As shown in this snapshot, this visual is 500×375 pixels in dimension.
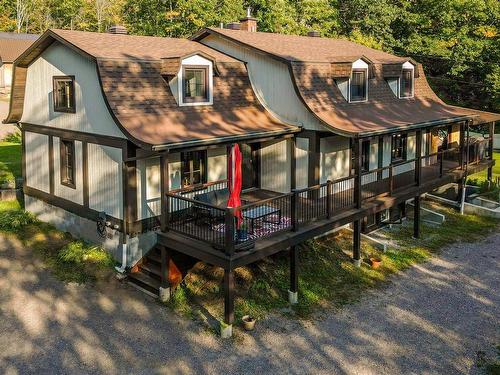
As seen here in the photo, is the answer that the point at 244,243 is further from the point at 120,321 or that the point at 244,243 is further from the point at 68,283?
the point at 68,283

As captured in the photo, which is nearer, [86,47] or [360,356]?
[360,356]

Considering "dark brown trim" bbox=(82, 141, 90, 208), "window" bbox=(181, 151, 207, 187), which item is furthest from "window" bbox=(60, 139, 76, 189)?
"window" bbox=(181, 151, 207, 187)

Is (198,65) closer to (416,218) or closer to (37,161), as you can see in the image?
(37,161)

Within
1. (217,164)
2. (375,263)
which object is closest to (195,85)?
(217,164)

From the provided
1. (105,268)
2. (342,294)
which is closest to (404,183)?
(342,294)

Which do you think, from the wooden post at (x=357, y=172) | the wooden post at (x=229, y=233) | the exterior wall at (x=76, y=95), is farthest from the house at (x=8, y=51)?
the wooden post at (x=229, y=233)

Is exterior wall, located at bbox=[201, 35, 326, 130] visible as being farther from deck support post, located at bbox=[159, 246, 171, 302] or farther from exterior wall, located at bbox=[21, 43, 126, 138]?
deck support post, located at bbox=[159, 246, 171, 302]
